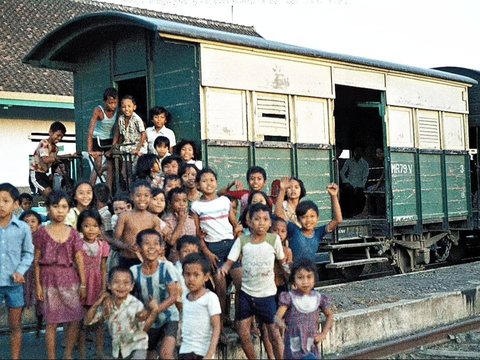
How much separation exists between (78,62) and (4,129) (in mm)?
7791

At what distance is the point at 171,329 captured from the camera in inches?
232

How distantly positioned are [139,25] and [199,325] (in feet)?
16.8

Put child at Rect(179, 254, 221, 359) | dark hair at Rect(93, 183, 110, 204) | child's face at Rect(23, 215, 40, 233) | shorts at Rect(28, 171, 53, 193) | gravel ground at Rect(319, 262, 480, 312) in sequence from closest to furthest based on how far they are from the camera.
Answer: child at Rect(179, 254, 221, 359) < child's face at Rect(23, 215, 40, 233) < dark hair at Rect(93, 183, 110, 204) < gravel ground at Rect(319, 262, 480, 312) < shorts at Rect(28, 171, 53, 193)

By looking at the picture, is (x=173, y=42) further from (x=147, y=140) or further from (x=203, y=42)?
(x=147, y=140)

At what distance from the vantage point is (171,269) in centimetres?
595

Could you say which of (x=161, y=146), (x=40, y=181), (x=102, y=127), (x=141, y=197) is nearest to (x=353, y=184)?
(x=102, y=127)

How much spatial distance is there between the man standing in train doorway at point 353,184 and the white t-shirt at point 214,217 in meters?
7.39

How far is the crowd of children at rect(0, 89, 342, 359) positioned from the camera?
564 cm


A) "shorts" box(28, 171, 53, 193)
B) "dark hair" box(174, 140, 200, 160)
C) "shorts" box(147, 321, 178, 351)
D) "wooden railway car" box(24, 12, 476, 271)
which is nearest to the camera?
"shorts" box(147, 321, 178, 351)

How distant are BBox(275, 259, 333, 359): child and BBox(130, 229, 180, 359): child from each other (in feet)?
2.53

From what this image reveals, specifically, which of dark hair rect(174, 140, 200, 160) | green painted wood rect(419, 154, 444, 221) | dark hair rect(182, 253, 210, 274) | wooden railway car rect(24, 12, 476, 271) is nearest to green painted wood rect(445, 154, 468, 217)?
wooden railway car rect(24, 12, 476, 271)

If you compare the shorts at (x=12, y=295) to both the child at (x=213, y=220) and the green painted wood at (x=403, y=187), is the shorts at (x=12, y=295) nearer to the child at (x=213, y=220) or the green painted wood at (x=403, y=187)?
the child at (x=213, y=220)

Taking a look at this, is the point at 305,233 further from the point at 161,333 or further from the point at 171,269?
the point at 161,333

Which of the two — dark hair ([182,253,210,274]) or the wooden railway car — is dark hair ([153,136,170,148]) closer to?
the wooden railway car
